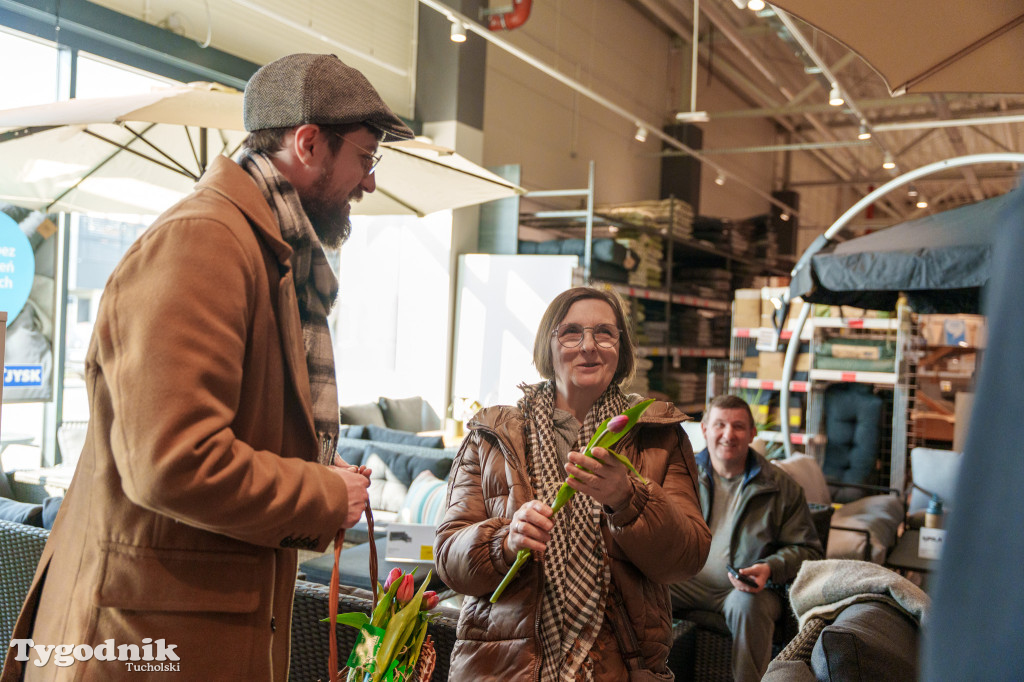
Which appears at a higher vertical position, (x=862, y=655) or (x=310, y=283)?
(x=310, y=283)

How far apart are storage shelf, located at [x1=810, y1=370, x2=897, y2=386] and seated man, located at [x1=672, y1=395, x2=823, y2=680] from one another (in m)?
2.76

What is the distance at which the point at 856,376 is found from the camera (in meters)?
5.97

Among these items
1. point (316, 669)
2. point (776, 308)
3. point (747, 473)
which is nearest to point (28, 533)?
point (316, 669)

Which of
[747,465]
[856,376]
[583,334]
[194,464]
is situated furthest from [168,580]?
[856,376]

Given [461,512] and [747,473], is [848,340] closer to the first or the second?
[747,473]

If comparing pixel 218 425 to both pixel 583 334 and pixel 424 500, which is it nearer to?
pixel 583 334

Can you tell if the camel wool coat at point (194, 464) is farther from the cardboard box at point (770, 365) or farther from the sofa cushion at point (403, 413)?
the sofa cushion at point (403, 413)

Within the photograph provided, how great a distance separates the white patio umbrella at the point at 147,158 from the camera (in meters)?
3.41

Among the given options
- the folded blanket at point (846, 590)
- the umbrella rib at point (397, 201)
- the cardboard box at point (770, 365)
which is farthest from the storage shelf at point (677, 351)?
the folded blanket at point (846, 590)

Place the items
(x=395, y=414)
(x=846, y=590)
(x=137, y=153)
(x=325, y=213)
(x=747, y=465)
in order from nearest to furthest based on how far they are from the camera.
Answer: (x=325, y=213)
(x=846, y=590)
(x=747, y=465)
(x=137, y=153)
(x=395, y=414)

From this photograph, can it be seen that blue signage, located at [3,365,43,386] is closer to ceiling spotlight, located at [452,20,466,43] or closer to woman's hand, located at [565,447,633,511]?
ceiling spotlight, located at [452,20,466,43]

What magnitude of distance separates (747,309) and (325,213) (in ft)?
20.1

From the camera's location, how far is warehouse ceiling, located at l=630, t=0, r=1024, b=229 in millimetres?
9539

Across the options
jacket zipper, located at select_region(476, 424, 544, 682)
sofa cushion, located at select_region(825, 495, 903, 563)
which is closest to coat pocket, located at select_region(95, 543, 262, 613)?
jacket zipper, located at select_region(476, 424, 544, 682)
